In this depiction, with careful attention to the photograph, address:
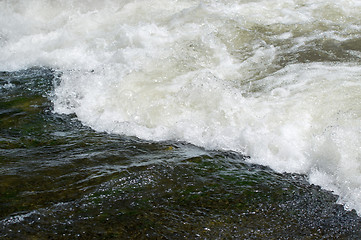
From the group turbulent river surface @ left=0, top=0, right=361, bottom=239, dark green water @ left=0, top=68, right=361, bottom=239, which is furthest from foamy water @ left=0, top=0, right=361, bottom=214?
dark green water @ left=0, top=68, right=361, bottom=239

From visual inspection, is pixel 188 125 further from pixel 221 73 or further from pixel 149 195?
pixel 221 73

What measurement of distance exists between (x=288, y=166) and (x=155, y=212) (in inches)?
63.4

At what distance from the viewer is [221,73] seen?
6285 millimetres

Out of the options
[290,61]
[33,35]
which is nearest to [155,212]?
[290,61]

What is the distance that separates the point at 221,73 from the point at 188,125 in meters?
1.85

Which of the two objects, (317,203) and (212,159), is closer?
(317,203)

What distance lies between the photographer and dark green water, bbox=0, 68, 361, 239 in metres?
2.82

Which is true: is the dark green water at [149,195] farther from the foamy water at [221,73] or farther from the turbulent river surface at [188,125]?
the foamy water at [221,73]

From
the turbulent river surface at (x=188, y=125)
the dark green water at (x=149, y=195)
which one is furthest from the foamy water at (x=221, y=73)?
the dark green water at (x=149, y=195)

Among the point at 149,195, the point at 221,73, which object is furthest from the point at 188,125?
the point at 221,73

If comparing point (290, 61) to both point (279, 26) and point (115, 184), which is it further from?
point (115, 184)

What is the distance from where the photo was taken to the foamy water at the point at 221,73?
4242mm

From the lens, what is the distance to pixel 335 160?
3.88 meters

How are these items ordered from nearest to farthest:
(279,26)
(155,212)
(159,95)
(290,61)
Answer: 1. (155,212)
2. (159,95)
3. (290,61)
4. (279,26)
